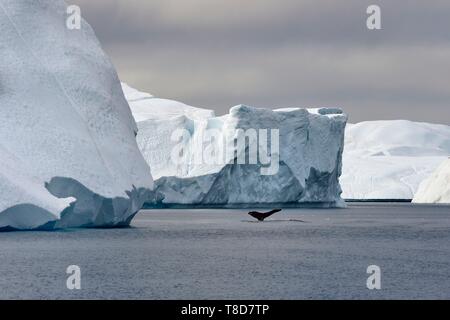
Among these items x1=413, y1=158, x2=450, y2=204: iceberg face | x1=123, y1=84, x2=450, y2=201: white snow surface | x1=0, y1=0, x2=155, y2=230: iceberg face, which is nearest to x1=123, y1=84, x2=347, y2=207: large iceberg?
x1=123, y1=84, x2=450, y2=201: white snow surface

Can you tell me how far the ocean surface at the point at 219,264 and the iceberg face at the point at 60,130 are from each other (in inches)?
52.3

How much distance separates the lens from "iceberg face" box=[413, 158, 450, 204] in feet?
359

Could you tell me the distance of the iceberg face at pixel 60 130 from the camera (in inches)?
1339

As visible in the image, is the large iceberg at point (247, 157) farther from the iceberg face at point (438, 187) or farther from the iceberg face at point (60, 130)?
the iceberg face at point (438, 187)

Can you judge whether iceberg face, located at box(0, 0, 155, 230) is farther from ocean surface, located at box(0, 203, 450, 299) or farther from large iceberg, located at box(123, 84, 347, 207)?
large iceberg, located at box(123, 84, 347, 207)

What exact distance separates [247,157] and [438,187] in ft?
169

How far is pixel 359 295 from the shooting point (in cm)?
2141

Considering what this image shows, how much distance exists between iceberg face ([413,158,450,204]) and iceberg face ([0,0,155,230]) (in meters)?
72.2

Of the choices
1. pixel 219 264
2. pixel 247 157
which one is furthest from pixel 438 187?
pixel 219 264

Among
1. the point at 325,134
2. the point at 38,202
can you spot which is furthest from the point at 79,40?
the point at 325,134

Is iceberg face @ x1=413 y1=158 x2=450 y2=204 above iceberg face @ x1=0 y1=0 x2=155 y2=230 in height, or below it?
below

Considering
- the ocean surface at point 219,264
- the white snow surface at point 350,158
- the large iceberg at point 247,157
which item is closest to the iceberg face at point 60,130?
the ocean surface at point 219,264
